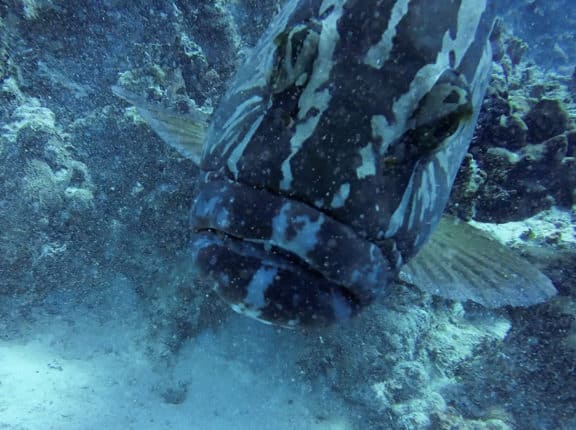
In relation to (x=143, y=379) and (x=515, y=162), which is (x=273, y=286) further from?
(x=515, y=162)

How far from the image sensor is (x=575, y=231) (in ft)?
17.1

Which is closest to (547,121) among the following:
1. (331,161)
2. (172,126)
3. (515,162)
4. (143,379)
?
(515,162)

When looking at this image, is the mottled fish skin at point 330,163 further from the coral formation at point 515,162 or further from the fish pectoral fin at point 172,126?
the coral formation at point 515,162

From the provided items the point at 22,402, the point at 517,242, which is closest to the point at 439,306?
the point at 517,242

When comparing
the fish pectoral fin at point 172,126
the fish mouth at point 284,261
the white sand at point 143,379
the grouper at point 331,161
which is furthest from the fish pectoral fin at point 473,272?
the fish pectoral fin at point 172,126

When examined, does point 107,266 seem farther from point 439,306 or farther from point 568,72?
point 568,72

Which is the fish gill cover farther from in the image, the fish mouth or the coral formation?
the fish mouth

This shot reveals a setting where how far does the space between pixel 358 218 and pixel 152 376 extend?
150 inches

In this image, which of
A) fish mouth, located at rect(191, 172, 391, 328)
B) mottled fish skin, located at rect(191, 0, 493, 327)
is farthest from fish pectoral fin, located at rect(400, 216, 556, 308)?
fish mouth, located at rect(191, 172, 391, 328)

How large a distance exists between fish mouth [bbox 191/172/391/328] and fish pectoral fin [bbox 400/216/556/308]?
1.67m

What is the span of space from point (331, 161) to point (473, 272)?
2.27m

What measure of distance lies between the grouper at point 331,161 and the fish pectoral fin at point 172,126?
135cm

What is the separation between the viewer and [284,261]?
6.44 feet

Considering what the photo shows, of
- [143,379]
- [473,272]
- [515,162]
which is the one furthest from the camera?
[515,162]
